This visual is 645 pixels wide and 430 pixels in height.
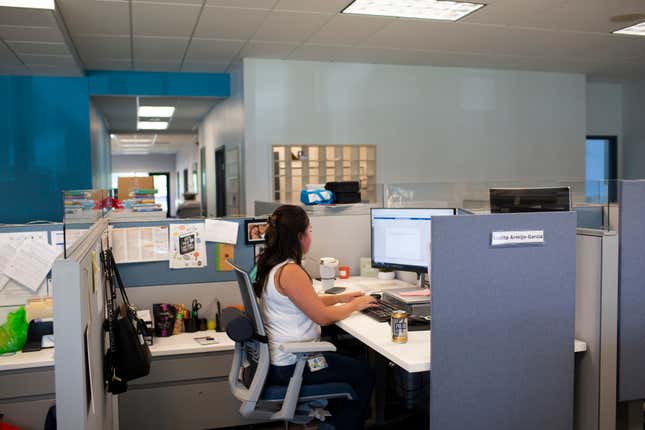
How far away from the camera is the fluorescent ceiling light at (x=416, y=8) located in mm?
4543

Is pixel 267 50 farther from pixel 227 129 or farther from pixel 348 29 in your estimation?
pixel 227 129

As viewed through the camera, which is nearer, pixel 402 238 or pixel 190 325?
pixel 402 238

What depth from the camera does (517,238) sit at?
2.12 m

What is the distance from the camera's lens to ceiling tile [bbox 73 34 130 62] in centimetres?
538

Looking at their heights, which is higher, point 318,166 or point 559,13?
point 559,13

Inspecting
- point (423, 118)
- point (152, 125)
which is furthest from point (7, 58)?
point (152, 125)

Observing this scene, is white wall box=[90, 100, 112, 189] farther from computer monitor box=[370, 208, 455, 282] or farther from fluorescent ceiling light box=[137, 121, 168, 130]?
computer monitor box=[370, 208, 455, 282]

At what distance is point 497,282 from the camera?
2109mm

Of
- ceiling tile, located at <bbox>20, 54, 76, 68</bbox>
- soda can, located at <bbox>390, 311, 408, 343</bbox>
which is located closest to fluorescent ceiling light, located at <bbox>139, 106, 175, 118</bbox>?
ceiling tile, located at <bbox>20, 54, 76, 68</bbox>

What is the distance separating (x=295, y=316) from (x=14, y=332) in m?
1.29

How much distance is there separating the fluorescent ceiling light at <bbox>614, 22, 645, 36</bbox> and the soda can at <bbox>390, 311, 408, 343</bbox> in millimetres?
4257

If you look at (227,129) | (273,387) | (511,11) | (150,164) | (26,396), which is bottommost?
(26,396)

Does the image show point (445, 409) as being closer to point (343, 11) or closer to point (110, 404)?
point (110, 404)

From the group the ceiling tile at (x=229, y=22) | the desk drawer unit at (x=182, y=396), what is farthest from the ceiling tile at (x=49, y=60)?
the desk drawer unit at (x=182, y=396)
